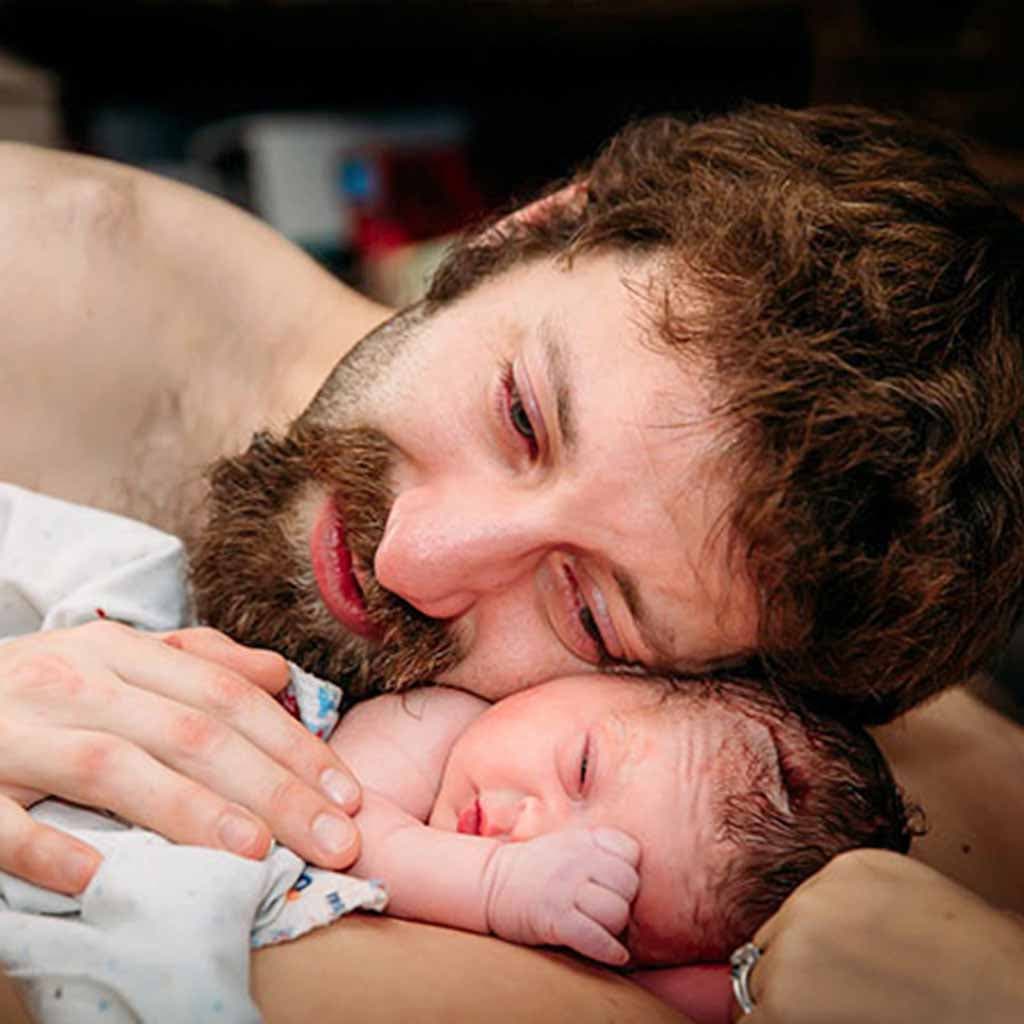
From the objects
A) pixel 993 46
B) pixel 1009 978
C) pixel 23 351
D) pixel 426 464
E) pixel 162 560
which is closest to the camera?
pixel 1009 978

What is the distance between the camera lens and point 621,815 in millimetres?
1162

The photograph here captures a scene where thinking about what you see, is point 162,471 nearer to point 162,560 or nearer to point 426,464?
point 162,560

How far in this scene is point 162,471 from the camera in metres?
1.64

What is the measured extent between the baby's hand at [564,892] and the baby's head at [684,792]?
46 mm

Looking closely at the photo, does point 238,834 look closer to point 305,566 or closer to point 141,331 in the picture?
point 305,566

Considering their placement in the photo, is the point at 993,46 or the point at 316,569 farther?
the point at 993,46

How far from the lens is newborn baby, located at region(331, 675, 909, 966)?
111 centimetres

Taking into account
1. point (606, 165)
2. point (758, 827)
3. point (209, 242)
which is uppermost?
point (606, 165)

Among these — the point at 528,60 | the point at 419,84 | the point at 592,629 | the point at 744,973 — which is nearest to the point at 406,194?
the point at 419,84

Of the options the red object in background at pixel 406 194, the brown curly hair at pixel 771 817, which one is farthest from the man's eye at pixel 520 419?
the red object in background at pixel 406 194

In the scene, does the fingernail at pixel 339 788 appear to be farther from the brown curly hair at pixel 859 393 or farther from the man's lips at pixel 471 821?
the brown curly hair at pixel 859 393

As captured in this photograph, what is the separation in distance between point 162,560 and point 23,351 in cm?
30

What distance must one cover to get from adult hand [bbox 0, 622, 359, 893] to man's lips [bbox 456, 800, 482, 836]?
103 millimetres

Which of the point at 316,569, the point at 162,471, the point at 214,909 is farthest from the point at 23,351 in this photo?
the point at 214,909
